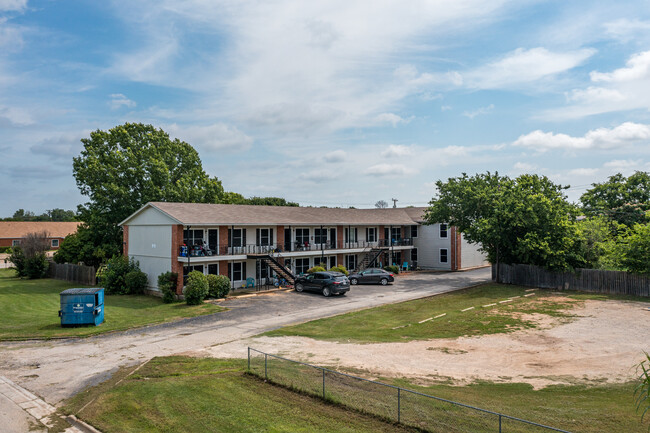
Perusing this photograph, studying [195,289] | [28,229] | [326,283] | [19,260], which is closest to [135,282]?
[195,289]

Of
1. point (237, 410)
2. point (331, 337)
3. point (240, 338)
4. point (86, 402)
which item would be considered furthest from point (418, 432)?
point (240, 338)

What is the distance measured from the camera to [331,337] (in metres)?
19.6

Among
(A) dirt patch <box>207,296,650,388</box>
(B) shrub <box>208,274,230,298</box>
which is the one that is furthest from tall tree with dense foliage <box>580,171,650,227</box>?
(B) shrub <box>208,274,230,298</box>

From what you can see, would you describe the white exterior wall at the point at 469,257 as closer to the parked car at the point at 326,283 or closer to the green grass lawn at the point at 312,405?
the parked car at the point at 326,283

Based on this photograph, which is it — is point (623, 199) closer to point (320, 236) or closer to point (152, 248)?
point (320, 236)

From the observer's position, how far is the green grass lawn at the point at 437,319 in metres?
20.2

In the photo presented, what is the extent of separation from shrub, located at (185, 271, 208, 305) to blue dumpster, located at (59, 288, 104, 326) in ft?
21.3

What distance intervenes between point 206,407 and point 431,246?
42.2 m

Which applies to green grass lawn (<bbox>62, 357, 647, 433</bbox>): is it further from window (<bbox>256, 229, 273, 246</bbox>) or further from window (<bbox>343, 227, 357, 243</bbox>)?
window (<bbox>343, 227, 357, 243</bbox>)

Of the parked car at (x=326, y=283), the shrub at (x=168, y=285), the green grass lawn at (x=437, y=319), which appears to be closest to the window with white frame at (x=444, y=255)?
the green grass lawn at (x=437, y=319)

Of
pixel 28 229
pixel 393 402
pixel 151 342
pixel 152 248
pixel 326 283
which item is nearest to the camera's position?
pixel 393 402

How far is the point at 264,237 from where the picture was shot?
1483 inches

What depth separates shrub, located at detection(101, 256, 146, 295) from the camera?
110 ft

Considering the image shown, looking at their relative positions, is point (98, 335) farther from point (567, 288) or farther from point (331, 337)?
point (567, 288)
